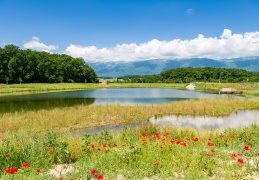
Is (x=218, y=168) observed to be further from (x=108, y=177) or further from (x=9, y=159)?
(x=9, y=159)

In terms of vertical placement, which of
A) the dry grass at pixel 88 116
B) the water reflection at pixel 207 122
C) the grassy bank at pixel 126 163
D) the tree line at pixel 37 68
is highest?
the tree line at pixel 37 68

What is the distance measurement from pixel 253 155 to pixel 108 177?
5.61 meters

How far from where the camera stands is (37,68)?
9706 centimetres

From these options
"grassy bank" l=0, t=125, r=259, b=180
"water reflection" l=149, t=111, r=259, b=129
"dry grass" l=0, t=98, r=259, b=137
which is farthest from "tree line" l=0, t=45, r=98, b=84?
"grassy bank" l=0, t=125, r=259, b=180

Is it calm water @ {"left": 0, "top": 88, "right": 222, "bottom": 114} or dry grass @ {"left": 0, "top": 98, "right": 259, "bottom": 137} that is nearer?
dry grass @ {"left": 0, "top": 98, "right": 259, "bottom": 137}

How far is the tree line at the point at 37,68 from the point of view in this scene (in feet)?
282

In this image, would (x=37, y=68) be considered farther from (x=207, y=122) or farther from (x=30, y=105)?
(x=207, y=122)

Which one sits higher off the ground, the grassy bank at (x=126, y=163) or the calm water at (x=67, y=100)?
the grassy bank at (x=126, y=163)

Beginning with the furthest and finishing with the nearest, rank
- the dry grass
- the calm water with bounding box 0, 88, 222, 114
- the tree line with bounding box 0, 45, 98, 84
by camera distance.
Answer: the tree line with bounding box 0, 45, 98, 84 → the calm water with bounding box 0, 88, 222, 114 → the dry grass

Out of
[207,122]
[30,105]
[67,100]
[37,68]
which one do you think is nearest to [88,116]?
[207,122]

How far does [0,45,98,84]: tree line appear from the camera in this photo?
85938 millimetres

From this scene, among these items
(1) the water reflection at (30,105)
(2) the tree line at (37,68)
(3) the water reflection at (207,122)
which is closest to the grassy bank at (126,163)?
(3) the water reflection at (207,122)

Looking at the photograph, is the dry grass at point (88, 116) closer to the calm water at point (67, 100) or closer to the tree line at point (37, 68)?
the calm water at point (67, 100)

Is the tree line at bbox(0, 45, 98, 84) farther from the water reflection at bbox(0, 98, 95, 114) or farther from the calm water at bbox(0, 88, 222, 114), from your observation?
the water reflection at bbox(0, 98, 95, 114)
